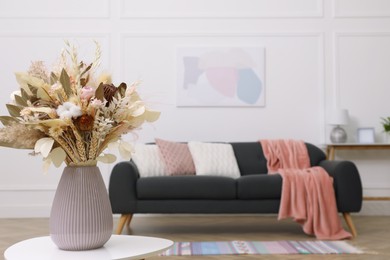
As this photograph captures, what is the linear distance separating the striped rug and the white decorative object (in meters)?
1.74

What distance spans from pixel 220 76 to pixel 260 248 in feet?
8.25

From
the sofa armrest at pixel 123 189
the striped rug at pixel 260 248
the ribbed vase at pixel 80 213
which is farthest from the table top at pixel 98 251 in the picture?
the sofa armrest at pixel 123 189

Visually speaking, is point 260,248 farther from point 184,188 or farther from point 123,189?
point 123,189

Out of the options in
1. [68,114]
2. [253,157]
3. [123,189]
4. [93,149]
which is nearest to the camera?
[68,114]

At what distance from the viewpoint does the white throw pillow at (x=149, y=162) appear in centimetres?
465

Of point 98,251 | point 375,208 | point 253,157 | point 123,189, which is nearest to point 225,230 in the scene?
point 253,157

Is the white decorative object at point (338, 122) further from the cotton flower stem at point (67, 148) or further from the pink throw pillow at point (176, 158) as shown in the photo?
the cotton flower stem at point (67, 148)

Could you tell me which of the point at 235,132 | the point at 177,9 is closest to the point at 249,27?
the point at 177,9

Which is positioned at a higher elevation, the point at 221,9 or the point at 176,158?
the point at 221,9

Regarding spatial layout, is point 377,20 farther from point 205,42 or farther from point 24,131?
point 24,131

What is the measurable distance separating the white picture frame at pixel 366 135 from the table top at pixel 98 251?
4.22 meters

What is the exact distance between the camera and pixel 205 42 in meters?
5.87

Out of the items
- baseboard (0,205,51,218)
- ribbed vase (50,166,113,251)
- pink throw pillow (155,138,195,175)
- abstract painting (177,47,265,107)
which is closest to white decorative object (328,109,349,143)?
abstract painting (177,47,265,107)

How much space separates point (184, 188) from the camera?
4.30 metres
